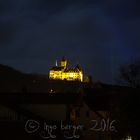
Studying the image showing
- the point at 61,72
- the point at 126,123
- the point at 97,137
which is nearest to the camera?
the point at 126,123

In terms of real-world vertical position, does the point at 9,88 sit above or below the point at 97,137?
above

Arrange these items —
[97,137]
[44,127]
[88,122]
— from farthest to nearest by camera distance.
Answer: [88,122]
[97,137]
[44,127]

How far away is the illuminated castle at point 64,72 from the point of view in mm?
116375

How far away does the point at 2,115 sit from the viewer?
161ft

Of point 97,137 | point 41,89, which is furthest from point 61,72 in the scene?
point 97,137

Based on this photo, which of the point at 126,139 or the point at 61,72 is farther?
the point at 61,72

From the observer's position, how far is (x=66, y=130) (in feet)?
131

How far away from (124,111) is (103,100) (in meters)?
21.7

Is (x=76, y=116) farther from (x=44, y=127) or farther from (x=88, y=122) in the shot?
(x=44, y=127)

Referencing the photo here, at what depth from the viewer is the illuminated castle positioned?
11638 cm

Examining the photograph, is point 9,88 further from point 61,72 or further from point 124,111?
point 124,111

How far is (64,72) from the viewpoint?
119750 mm

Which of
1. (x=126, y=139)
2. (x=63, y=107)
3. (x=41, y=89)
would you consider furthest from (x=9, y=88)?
(x=126, y=139)

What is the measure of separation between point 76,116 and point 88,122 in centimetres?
201
